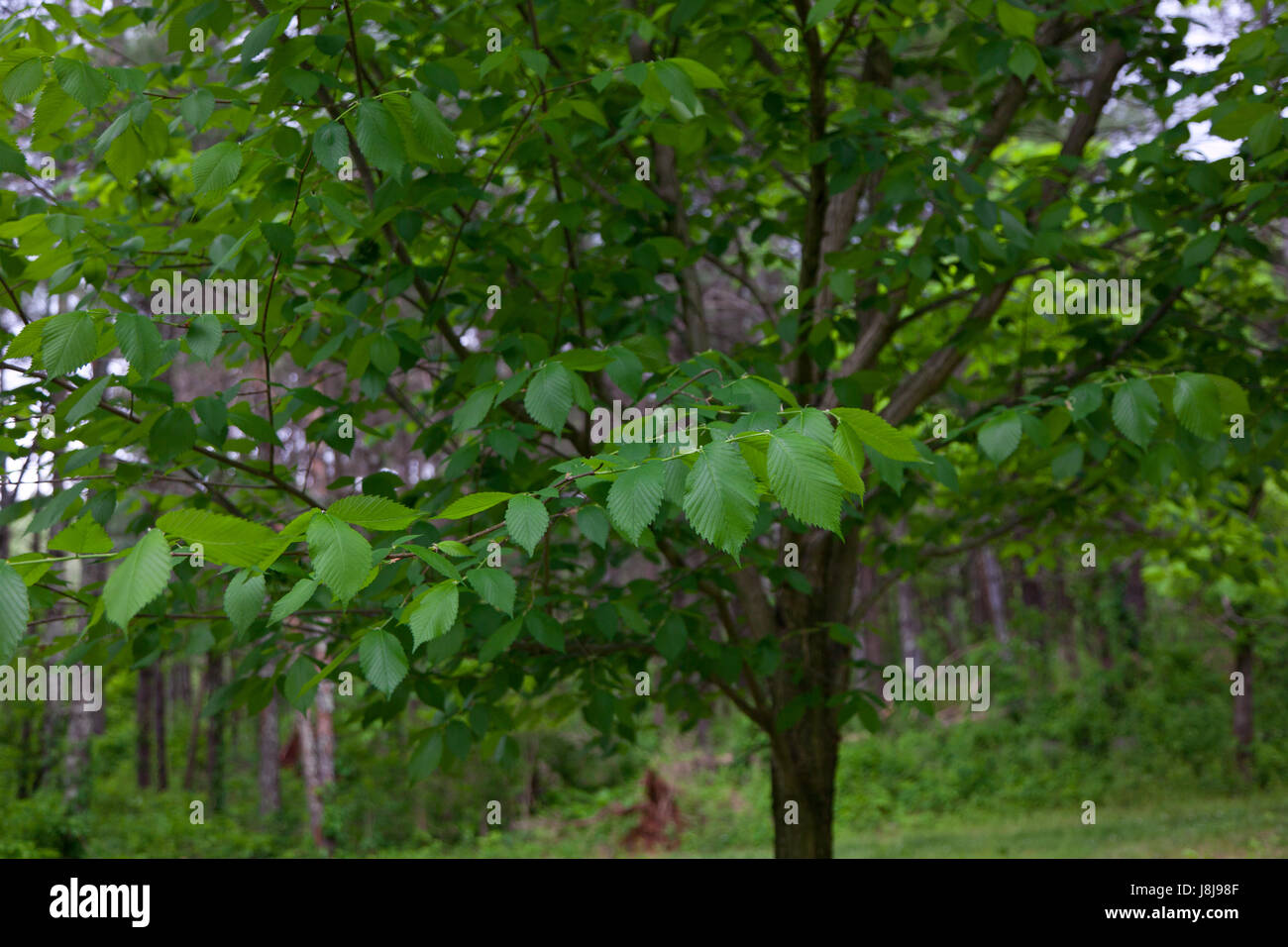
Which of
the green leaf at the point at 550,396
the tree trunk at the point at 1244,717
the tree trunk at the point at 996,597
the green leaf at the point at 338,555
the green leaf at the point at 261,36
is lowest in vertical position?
the tree trunk at the point at 1244,717

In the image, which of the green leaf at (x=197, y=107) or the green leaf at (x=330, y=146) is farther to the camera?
the green leaf at (x=197, y=107)

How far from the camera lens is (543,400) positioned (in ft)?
8.08

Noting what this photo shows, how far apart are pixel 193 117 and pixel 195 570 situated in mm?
1700

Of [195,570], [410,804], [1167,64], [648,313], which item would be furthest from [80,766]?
[1167,64]

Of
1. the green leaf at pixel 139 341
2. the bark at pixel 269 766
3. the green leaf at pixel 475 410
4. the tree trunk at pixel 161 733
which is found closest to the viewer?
the green leaf at pixel 139 341

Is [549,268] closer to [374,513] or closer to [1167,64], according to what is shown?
[374,513]

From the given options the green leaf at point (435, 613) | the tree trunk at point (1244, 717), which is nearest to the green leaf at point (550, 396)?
the green leaf at point (435, 613)

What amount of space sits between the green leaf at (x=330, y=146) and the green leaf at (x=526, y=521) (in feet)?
3.56

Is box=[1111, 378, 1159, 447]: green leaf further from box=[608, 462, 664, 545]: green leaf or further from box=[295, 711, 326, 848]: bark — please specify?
box=[295, 711, 326, 848]: bark

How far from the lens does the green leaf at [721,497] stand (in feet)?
5.13

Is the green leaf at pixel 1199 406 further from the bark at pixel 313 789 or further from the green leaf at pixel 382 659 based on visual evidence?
the bark at pixel 313 789

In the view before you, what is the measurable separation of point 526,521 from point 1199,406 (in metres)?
1.81

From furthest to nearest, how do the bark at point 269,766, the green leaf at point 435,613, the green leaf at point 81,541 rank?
the bark at point 269,766 → the green leaf at point 435,613 → the green leaf at point 81,541

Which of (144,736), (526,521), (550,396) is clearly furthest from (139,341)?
(144,736)
